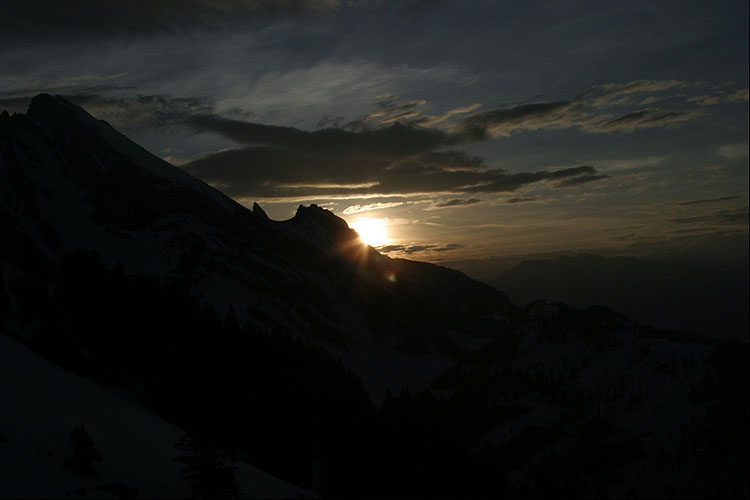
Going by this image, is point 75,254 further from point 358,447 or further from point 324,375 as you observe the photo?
point 358,447

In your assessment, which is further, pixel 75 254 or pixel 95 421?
pixel 75 254

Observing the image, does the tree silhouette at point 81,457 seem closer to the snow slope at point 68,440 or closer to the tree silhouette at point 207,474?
the snow slope at point 68,440

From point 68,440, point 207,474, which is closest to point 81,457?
point 68,440

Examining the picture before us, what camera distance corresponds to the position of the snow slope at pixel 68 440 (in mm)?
23594

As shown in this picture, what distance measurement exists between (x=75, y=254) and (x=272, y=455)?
34969 mm

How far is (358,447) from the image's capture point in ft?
205

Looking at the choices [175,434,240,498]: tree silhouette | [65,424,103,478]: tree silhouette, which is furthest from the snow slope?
[175,434,240,498]: tree silhouette

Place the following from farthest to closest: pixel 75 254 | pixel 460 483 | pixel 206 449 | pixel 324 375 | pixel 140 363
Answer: pixel 460 483 < pixel 324 375 < pixel 75 254 < pixel 140 363 < pixel 206 449

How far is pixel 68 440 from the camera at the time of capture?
94.9 ft

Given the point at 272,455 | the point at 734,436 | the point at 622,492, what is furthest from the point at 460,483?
the point at 734,436

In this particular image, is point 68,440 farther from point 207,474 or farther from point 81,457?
point 207,474

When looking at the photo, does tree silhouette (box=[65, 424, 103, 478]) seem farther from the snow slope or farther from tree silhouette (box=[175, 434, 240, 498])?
tree silhouette (box=[175, 434, 240, 498])

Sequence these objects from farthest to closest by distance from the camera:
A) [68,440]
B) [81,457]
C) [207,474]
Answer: [68,440] → [207,474] → [81,457]

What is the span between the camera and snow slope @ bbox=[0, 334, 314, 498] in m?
23.6
